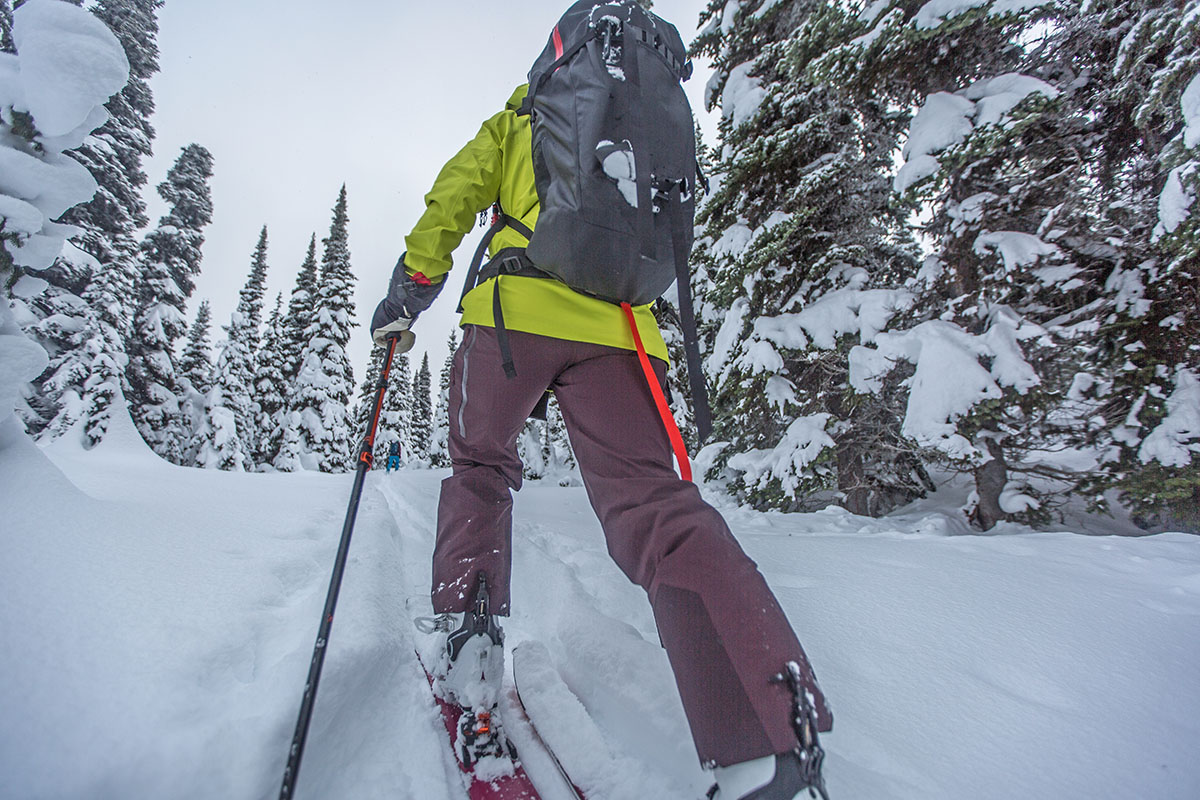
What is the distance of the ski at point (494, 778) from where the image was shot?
3.99ft

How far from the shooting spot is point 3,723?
819mm

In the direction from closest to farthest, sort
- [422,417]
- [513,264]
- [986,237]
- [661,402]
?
1. [661,402]
2. [513,264]
3. [986,237]
4. [422,417]

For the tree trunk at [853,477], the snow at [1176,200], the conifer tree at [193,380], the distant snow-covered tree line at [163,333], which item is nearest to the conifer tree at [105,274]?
the distant snow-covered tree line at [163,333]

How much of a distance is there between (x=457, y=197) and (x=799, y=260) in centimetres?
528

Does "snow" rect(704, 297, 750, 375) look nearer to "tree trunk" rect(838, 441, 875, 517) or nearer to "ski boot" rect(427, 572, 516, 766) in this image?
"tree trunk" rect(838, 441, 875, 517)

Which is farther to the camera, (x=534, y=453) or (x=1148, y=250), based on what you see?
(x=534, y=453)

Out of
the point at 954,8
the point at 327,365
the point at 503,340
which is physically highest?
the point at 327,365

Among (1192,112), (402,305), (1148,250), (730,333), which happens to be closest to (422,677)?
(402,305)

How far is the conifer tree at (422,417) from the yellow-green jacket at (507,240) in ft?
126

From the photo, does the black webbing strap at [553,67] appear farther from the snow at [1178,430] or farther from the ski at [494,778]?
the snow at [1178,430]

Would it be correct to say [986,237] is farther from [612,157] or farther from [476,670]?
[476,670]

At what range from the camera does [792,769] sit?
2.86 feet

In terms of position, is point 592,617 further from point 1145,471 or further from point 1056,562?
point 1145,471

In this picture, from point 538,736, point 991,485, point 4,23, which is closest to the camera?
point 538,736
